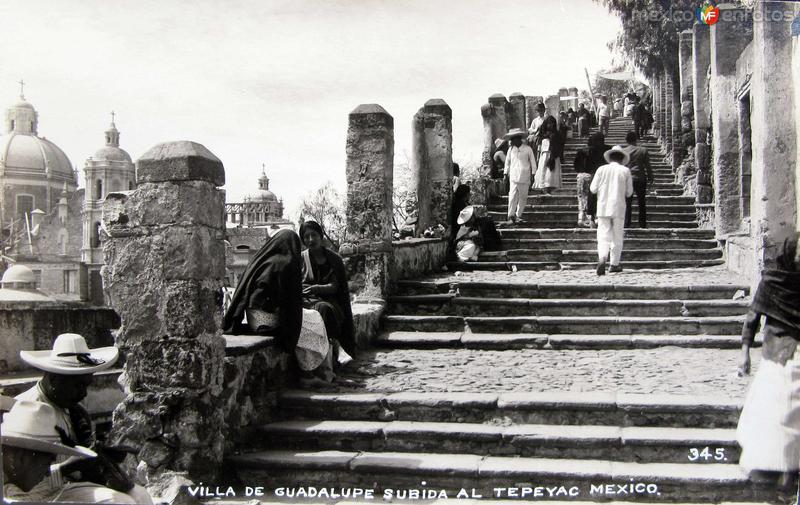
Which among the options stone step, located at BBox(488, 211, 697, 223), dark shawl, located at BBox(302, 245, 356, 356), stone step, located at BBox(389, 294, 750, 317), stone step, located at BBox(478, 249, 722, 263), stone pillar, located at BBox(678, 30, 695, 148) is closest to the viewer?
dark shawl, located at BBox(302, 245, 356, 356)

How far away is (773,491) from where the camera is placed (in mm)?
4789

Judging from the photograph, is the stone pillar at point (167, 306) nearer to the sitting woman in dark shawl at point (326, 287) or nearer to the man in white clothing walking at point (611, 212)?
the sitting woman in dark shawl at point (326, 287)

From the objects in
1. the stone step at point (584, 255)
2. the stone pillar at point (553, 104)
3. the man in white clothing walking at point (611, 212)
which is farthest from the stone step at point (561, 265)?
the stone pillar at point (553, 104)

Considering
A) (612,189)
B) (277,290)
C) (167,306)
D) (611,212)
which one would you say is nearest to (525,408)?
(277,290)

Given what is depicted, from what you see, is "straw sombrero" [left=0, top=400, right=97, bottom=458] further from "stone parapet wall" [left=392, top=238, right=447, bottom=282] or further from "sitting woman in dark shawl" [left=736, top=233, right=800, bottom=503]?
"stone parapet wall" [left=392, top=238, right=447, bottom=282]

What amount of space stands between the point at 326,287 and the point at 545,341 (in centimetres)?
249

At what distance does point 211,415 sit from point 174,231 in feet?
4.31

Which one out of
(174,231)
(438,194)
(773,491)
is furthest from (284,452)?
(438,194)

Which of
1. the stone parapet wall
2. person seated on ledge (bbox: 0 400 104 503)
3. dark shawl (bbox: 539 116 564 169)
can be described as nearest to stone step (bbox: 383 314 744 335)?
the stone parapet wall

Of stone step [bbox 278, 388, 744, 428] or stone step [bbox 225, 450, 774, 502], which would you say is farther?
stone step [bbox 278, 388, 744, 428]

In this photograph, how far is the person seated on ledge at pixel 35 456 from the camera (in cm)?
349

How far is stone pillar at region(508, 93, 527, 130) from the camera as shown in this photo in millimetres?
21781

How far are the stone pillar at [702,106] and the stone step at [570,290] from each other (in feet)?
24.1

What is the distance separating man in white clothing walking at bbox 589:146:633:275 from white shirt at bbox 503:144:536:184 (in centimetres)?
293
